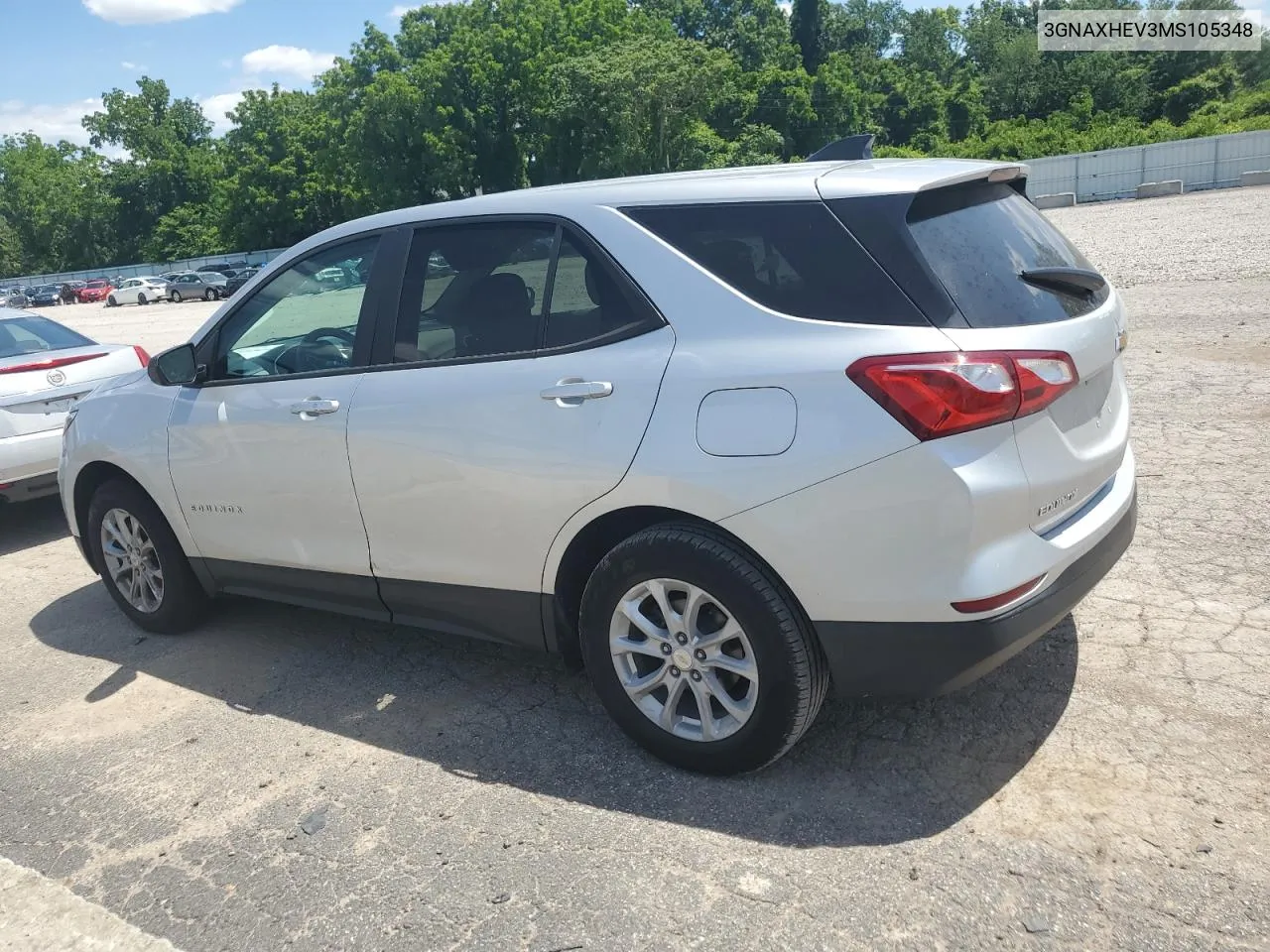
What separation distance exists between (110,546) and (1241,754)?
4.82 m

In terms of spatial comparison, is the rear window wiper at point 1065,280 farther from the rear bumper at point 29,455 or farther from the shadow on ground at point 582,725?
the rear bumper at point 29,455

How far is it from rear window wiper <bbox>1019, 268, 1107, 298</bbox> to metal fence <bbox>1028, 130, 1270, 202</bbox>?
3810 centimetres

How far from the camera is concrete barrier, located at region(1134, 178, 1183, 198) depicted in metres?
36.0

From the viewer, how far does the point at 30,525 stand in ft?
25.1

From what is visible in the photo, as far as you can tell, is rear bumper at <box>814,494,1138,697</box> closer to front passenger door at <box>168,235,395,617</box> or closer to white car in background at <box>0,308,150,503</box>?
front passenger door at <box>168,235,395,617</box>

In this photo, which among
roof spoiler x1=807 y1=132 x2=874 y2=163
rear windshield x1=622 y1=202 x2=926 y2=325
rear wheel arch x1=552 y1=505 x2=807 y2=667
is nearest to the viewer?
rear windshield x1=622 y1=202 x2=926 y2=325

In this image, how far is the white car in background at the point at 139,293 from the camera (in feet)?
174

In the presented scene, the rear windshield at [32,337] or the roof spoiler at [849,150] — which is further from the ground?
the roof spoiler at [849,150]

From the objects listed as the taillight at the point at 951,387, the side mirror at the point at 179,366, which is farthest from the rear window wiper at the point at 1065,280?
the side mirror at the point at 179,366

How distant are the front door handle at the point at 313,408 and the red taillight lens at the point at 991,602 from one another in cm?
238

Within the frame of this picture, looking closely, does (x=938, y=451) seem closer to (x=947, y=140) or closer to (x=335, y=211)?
(x=947, y=140)

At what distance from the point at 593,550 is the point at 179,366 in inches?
88.2

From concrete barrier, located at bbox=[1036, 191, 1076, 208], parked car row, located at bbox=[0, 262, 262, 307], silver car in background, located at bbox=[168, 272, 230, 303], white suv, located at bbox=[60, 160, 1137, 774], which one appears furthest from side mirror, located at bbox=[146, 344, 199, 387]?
silver car in background, located at bbox=[168, 272, 230, 303]

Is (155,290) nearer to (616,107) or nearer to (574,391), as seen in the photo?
(616,107)
